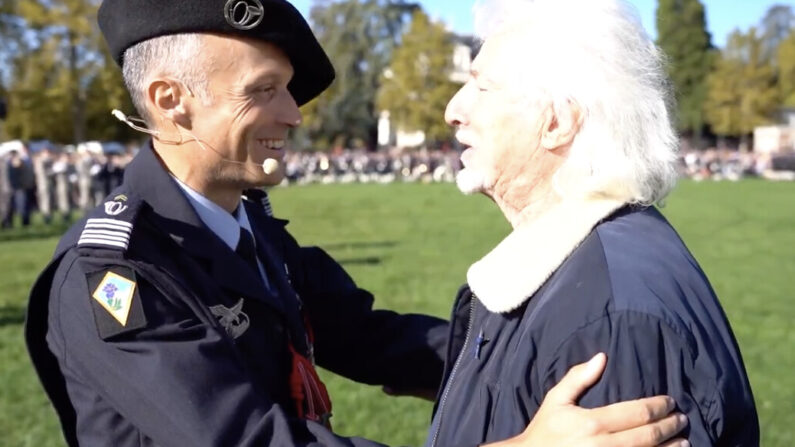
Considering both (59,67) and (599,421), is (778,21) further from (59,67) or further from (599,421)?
(599,421)

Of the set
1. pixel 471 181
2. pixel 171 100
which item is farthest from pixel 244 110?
pixel 471 181

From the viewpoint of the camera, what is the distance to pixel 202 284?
2.35m

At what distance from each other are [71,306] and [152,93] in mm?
647

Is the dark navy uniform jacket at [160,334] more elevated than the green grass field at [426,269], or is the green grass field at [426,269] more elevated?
the dark navy uniform jacket at [160,334]

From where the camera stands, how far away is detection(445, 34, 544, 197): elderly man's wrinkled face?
231 centimetres

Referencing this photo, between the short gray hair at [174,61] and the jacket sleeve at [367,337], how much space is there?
0.88 m

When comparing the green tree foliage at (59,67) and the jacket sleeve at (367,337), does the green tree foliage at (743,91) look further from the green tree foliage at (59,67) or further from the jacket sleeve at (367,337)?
the jacket sleeve at (367,337)

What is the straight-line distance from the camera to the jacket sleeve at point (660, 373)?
73.0 inches

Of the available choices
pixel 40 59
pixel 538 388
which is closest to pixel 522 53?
pixel 538 388

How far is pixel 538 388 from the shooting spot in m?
2.00

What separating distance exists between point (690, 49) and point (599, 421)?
81394 millimetres

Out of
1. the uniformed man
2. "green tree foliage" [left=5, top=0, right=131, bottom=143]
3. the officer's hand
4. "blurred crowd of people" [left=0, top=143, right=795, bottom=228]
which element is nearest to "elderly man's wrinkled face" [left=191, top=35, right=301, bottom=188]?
the uniformed man

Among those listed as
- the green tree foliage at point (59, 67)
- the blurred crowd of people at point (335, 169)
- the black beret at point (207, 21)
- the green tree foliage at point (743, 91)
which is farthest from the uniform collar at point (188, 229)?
the green tree foliage at point (743, 91)

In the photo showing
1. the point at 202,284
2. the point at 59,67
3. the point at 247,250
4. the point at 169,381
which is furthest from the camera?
the point at 59,67
